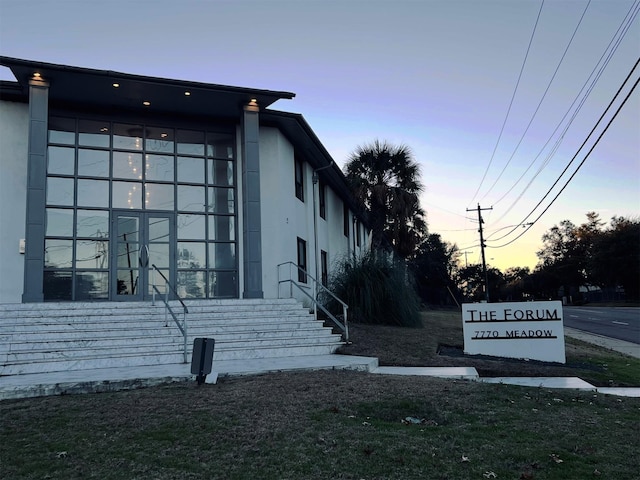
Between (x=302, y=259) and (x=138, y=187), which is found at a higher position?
(x=138, y=187)

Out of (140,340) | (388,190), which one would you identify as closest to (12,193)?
(140,340)

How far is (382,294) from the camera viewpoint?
53.7 feet

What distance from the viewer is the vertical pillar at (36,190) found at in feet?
43.8

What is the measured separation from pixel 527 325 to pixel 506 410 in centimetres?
617

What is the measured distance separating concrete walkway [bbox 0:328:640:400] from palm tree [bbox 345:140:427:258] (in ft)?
54.6

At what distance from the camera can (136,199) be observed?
625 inches

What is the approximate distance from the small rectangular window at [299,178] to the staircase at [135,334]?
6.46 meters

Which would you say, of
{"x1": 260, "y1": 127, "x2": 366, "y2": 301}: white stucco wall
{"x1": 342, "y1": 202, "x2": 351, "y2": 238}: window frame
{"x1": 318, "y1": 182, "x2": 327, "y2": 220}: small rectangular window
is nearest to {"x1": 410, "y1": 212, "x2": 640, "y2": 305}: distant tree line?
{"x1": 342, "y1": 202, "x2": 351, "y2": 238}: window frame

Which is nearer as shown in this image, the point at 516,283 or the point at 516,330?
the point at 516,330

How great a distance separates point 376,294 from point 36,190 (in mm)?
9717

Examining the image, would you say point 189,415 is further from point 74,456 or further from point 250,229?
point 250,229

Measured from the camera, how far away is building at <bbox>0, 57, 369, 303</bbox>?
1405cm

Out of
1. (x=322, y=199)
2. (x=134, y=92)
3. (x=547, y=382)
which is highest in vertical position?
(x=134, y=92)

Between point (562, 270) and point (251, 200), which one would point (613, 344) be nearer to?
point (251, 200)
